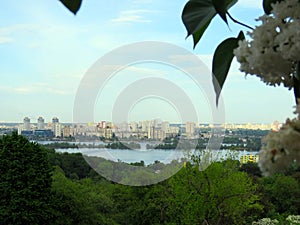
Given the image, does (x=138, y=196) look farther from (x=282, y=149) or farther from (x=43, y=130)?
(x=282, y=149)

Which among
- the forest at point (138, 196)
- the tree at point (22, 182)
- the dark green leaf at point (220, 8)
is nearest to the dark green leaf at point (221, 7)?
the dark green leaf at point (220, 8)

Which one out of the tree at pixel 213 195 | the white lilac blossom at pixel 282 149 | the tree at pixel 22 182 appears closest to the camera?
the white lilac blossom at pixel 282 149

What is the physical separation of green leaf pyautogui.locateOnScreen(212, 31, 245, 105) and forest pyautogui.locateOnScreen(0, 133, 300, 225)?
8.74 m

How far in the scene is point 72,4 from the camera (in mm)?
172

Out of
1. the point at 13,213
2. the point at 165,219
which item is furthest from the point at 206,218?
Answer: the point at 13,213

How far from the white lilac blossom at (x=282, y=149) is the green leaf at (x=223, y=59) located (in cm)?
9

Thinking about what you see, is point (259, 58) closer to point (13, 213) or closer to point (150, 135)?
point (150, 135)

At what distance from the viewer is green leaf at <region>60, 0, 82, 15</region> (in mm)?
167

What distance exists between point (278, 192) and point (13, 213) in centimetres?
598

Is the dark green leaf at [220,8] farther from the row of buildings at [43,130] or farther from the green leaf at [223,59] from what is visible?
the row of buildings at [43,130]

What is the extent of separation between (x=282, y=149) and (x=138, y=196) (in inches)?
433

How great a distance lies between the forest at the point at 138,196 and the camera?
887 centimetres

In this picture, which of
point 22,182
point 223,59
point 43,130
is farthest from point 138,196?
point 223,59

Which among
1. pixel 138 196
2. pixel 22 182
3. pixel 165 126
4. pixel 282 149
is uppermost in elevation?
pixel 165 126
